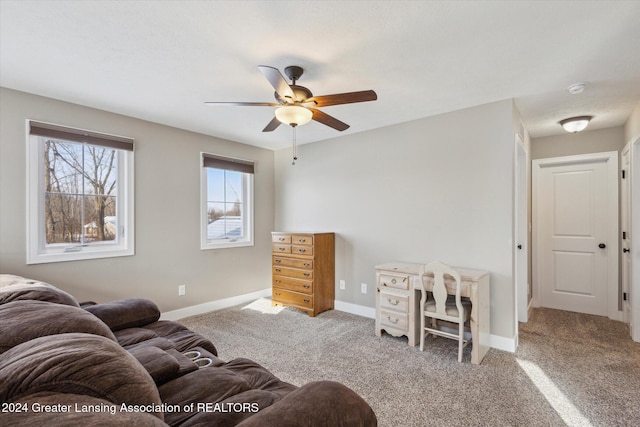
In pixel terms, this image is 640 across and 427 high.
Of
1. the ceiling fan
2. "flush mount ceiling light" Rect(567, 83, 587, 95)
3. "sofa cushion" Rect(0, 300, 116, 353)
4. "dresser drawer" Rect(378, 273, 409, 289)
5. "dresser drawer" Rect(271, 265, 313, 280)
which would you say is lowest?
"dresser drawer" Rect(271, 265, 313, 280)

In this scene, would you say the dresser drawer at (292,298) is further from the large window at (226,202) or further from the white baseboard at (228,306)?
the large window at (226,202)

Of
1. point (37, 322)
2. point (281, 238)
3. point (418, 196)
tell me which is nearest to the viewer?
point (37, 322)

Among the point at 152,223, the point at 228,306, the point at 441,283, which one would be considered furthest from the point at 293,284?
the point at 441,283

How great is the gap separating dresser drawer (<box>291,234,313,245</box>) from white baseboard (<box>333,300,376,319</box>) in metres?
0.98

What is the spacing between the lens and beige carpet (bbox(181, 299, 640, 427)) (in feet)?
6.40

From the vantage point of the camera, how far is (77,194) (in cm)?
307

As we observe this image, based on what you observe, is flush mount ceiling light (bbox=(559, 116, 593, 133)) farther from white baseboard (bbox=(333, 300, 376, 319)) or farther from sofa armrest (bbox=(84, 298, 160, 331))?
sofa armrest (bbox=(84, 298, 160, 331))

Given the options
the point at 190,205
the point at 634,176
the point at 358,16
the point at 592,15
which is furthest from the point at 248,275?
the point at 634,176

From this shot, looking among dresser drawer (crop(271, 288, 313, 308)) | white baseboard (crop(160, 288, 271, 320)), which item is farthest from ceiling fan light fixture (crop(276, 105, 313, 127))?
white baseboard (crop(160, 288, 271, 320))

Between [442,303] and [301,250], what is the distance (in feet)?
6.22

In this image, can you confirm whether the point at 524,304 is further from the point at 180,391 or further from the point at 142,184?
the point at 142,184

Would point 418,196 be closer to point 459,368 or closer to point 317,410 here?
point 459,368

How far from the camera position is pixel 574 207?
402cm

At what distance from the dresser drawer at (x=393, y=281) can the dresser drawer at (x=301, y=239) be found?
3.56 ft
